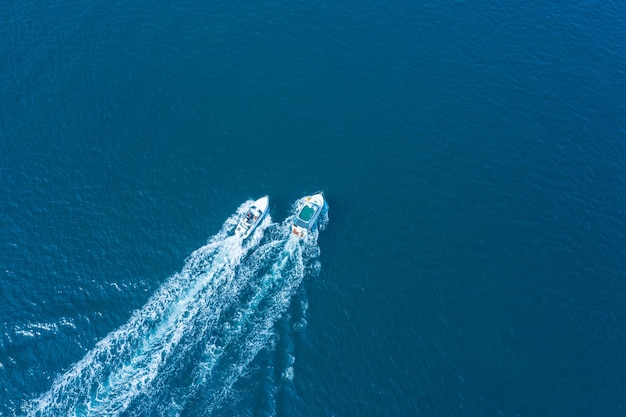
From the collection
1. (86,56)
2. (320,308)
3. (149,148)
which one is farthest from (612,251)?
(86,56)

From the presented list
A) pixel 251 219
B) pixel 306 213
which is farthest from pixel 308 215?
Result: pixel 251 219

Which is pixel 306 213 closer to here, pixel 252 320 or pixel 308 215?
pixel 308 215

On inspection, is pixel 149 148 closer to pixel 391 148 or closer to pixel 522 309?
pixel 391 148

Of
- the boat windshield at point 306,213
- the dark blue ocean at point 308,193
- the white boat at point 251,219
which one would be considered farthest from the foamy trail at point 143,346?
the boat windshield at point 306,213

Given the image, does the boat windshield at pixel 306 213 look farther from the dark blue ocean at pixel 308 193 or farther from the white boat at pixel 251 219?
the white boat at pixel 251 219

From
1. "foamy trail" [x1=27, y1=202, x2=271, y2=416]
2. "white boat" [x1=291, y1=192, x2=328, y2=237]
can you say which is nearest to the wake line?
"foamy trail" [x1=27, y1=202, x2=271, y2=416]
